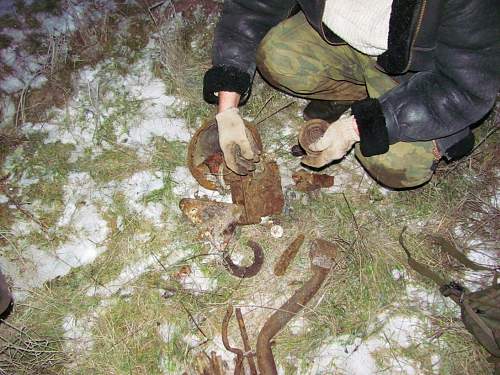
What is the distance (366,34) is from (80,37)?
2.15 metres

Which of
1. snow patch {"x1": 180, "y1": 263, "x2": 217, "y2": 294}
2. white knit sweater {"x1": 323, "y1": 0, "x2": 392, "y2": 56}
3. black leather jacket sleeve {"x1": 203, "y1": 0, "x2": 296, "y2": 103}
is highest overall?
white knit sweater {"x1": 323, "y1": 0, "x2": 392, "y2": 56}

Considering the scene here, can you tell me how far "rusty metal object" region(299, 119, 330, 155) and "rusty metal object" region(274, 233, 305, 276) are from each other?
585mm

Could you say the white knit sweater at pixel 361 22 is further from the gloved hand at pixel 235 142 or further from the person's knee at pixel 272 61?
the gloved hand at pixel 235 142

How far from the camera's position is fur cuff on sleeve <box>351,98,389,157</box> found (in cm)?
181

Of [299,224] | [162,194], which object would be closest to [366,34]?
[299,224]

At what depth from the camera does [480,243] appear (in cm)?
238

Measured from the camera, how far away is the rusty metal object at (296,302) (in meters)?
2.05

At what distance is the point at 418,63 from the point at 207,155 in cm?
128

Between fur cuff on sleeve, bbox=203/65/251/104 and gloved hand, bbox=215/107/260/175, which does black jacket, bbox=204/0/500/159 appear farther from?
gloved hand, bbox=215/107/260/175

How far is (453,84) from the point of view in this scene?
67.1 inches

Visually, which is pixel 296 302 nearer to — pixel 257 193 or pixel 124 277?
pixel 257 193

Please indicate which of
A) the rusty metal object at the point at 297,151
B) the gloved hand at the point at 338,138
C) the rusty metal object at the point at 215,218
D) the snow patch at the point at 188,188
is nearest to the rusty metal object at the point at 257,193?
the rusty metal object at the point at 215,218

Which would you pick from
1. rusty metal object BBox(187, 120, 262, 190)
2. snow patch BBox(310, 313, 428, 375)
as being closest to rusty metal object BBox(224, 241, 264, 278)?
rusty metal object BBox(187, 120, 262, 190)

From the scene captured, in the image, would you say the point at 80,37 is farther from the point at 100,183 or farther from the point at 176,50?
the point at 100,183
